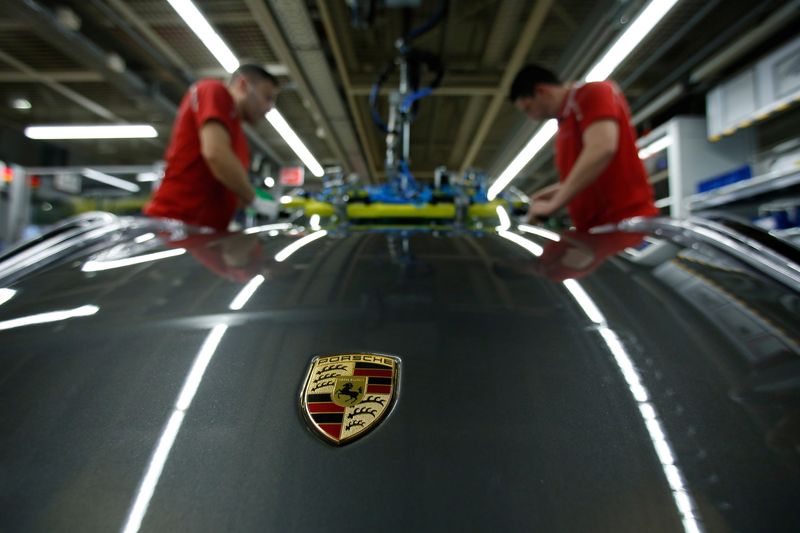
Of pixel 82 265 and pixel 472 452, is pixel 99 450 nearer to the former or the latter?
pixel 472 452

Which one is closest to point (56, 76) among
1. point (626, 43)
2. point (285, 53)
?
point (285, 53)

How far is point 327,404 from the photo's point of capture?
375 mm

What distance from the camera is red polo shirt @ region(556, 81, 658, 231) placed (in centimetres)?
122

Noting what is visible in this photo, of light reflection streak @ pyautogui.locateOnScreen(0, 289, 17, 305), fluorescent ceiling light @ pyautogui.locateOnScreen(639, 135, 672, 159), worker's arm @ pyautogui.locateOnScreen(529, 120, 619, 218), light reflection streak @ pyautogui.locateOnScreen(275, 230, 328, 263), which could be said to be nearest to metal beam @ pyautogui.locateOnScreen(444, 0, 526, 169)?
fluorescent ceiling light @ pyautogui.locateOnScreen(639, 135, 672, 159)

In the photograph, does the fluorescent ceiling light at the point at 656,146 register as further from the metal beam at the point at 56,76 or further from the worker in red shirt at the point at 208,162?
the metal beam at the point at 56,76

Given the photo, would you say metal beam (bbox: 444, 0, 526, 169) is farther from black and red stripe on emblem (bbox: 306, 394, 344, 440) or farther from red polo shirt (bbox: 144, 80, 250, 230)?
black and red stripe on emblem (bbox: 306, 394, 344, 440)

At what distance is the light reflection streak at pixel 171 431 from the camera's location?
1.01 ft

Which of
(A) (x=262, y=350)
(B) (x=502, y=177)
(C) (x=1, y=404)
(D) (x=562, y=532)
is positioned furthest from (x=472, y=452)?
(B) (x=502, y=177)

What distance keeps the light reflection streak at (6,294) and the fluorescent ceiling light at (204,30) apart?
3.46 meters

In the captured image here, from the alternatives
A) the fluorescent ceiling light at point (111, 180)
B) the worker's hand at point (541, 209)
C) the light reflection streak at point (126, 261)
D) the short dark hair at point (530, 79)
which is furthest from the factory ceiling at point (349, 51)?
the fluorescent ceiling light at point (111, 180)

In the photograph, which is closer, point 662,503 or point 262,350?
point 662,503

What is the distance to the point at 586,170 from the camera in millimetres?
1154

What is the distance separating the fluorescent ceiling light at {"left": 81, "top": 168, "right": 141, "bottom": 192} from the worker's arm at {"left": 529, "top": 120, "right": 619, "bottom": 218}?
31.1 feet

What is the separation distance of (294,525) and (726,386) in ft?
1.24
